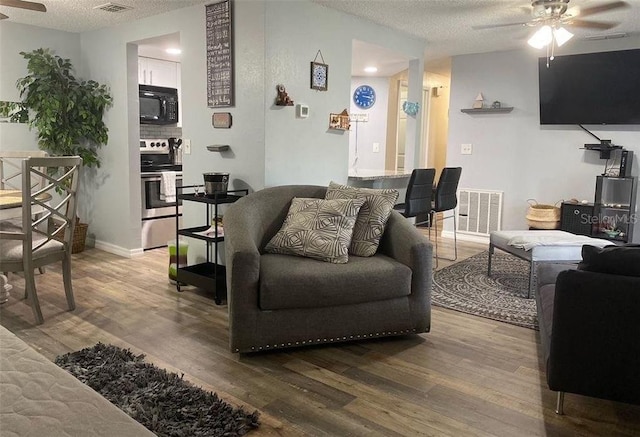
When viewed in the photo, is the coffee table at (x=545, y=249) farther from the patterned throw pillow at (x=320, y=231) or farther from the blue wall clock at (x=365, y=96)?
the blue wall clock at (x=365, y=96)

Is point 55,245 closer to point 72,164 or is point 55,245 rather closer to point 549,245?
point 72,164

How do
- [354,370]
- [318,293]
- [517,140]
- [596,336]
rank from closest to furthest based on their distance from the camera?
[596,336]
[354,370]
[318,293]
[517,140]

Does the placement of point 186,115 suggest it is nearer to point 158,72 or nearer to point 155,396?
point 158,72

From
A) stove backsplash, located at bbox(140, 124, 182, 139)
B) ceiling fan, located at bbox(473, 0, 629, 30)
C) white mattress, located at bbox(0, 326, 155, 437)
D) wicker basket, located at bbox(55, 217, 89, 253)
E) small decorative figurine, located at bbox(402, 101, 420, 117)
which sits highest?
ceiling fan, located at bbox(473, 0, 629, 30)

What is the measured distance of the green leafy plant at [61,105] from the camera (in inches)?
180

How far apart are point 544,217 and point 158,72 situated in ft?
14.5

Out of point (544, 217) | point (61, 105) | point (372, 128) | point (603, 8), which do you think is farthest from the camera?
point (372, 128)

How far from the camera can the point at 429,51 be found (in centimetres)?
582

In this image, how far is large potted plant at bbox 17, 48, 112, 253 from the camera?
4.57 m

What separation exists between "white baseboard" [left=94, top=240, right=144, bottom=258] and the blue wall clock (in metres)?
3.87

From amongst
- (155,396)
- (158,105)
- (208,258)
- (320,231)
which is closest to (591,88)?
(320,231)

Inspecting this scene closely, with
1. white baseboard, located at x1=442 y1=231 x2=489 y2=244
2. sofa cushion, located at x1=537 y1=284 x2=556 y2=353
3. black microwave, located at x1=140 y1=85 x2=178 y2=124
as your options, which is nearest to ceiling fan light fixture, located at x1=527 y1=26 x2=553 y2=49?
sofa cushion, located at x1=537 y1=284 x2=556 y2=353

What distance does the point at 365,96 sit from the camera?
288 inches

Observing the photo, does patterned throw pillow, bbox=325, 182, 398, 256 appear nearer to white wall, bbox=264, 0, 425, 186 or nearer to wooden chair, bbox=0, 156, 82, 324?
white wall, bbox=264, 0, 425, 186
